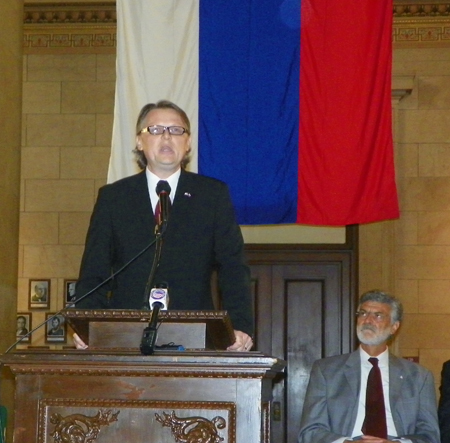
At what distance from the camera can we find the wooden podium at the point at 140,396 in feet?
8.48

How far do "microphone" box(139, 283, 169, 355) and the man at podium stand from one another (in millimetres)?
483

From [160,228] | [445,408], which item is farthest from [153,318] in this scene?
[445,408]

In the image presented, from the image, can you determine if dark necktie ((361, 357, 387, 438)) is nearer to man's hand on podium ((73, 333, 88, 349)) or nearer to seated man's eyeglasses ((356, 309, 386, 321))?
seated man's eyeglasses ((356, 309, 386, 321))

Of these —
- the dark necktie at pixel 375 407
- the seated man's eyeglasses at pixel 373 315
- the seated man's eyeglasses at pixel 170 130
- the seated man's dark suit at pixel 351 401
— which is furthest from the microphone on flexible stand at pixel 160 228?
the seated man's eyeglasses at pixel 373 315

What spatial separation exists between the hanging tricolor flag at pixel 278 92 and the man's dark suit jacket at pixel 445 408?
122 centimetres

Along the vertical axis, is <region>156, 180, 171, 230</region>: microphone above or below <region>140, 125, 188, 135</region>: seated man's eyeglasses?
below

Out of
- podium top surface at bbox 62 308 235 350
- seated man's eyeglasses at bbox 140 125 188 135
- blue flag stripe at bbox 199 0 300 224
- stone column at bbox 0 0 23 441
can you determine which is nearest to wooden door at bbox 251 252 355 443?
blue flag stripe at bbox 199 0 300 224

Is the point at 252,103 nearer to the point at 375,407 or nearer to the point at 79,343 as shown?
the point at 375,407

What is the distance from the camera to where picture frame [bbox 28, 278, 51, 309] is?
8.84m

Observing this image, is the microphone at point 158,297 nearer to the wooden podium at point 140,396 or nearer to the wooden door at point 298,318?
the wooden podium at point 140,396

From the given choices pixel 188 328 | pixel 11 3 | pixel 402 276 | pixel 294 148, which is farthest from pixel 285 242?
pixel 188 328

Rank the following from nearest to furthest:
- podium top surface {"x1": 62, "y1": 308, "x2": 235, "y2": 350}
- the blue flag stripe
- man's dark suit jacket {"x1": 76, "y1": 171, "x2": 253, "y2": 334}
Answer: podium top surface {"x1": 62, "y1": 308, "x2": 235, "y2": 350}, man's dark suit jacket {"x1": 76, "y1": 171, "x2": 253, "y2": 334}, the blue flag stripe

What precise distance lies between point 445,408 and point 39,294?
457 centimetres

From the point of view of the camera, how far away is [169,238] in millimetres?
3420
